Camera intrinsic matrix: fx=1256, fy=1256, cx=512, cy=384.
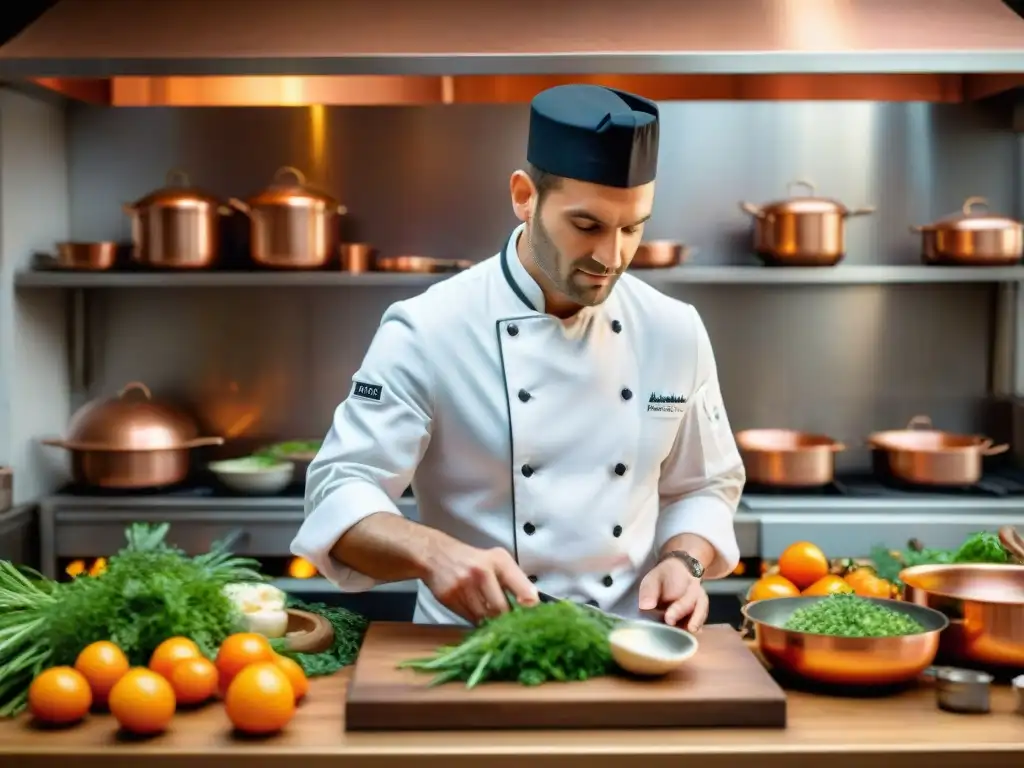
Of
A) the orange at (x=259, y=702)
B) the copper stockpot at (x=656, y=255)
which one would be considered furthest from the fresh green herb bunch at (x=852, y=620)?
the copper stockpot at (x=656, y=255)

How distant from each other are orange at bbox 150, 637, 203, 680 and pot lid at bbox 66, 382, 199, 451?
1.96m

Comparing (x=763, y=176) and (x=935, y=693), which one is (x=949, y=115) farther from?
(x=935, y=693)

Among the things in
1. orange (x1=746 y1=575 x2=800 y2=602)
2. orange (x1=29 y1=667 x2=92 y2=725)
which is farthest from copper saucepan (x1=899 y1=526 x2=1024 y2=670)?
orange (x1=29 y1=667 x2=92 y2=725)

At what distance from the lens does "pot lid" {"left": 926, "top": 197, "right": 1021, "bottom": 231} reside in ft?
12.1

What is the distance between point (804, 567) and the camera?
2.62m

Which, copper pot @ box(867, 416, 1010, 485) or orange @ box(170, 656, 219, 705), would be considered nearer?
orange @ box(170, 656, 219, 705)

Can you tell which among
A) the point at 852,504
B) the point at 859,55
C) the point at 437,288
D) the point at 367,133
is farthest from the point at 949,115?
the point at 437,288

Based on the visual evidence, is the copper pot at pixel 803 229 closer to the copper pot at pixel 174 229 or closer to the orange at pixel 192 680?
the copper pot at pixel 174 229

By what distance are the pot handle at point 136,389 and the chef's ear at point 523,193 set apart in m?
2.12

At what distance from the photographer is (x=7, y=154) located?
141 inches

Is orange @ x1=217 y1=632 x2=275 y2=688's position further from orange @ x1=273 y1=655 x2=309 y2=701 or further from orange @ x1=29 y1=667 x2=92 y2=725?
orange @ x1=29 y1=667 x2=92 y2=725

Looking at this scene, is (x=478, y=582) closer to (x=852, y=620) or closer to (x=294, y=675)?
(x=294, y=675)

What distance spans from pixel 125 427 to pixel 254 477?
396mm

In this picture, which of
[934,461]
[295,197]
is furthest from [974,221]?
[295,197]
